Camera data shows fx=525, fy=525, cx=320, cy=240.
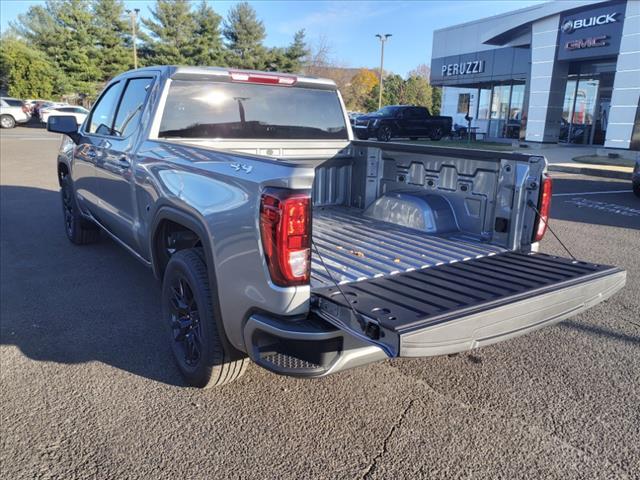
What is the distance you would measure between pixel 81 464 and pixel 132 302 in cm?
219

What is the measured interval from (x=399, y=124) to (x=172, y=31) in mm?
30775

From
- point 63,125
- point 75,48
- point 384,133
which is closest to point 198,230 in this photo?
point 63,125

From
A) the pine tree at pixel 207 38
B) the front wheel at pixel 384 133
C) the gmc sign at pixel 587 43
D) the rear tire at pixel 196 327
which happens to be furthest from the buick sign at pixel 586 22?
the pine tree at pixel 207 38

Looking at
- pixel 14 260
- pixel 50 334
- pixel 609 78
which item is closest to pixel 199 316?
pixel 50 334

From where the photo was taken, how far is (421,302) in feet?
8.21

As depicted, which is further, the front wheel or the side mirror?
the front wheel

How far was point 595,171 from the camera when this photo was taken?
49.7 feet

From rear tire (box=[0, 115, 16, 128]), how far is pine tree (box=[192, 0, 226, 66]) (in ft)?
68.4

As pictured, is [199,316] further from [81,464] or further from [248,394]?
[81,464]

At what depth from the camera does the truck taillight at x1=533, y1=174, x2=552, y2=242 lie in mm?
3307

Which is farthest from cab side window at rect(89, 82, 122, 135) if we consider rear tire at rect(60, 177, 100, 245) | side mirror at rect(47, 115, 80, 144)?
rear tire at rect(60, 177, 100, 245)

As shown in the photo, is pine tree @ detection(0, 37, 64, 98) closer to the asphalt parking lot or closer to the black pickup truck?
the black pickup truck

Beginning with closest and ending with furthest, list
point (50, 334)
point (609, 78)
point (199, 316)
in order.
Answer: point (199, 316) → point (50, 334) → point (609, 78)

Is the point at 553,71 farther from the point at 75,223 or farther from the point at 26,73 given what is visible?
the point at 26,73
